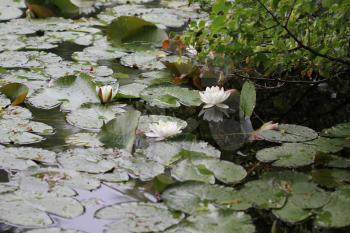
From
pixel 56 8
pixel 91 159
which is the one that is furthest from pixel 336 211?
pixel 56 8

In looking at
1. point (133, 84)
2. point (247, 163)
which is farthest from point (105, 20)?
point (247, 163)

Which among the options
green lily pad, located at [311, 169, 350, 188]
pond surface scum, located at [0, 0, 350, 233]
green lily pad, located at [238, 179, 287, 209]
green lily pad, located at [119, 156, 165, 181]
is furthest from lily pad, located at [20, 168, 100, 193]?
green lily pad, located at [311, 169, 350, 188]

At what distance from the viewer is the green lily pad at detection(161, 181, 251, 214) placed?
1521 millimetres

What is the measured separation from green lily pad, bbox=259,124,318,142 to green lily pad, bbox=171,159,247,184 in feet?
0.91

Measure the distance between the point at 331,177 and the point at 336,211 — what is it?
0.21 metres

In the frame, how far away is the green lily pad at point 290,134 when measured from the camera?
1961mm

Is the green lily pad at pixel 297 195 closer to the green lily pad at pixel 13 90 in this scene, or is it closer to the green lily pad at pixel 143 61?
the green lily pad at pixel 13 90

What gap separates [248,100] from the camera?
2145mm

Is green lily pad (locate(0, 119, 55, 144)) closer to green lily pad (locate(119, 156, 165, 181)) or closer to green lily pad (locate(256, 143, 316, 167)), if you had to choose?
green lily pad (locate(119, 156, 165, 181))

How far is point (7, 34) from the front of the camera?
10.6ft

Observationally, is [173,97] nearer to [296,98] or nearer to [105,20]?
Result: [296,98]

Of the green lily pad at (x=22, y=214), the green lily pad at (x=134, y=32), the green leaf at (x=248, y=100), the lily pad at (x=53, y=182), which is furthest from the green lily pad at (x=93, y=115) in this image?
the green lily pad at (x=134, y=32)

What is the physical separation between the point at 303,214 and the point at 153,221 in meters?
0.42

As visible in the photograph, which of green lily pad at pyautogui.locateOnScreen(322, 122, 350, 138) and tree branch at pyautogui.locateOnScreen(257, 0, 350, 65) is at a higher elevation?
tree branch at pyautogui.locateOnScreen(257, 0, 350, 65)
